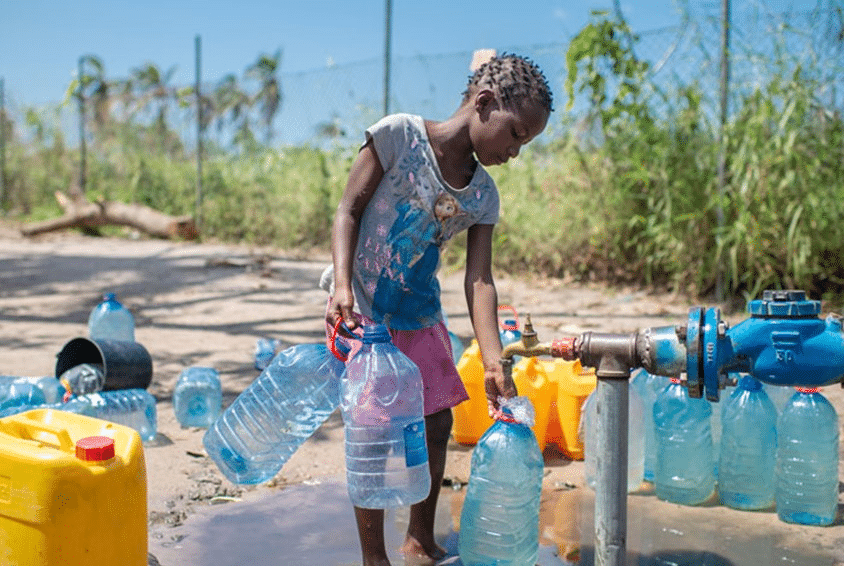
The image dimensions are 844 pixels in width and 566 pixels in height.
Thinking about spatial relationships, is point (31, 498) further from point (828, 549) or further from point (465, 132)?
point (828, 549)

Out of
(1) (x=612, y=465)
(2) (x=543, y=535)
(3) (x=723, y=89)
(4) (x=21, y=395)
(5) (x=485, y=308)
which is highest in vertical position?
(3) (x=723, y=89)

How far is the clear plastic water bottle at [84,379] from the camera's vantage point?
377cm

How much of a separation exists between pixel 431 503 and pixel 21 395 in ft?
Result: 6.44

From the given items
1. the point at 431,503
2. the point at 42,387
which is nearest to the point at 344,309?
the point at 431,503

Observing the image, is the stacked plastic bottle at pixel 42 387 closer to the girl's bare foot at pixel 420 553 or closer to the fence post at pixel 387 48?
the girl's bare foot at pixel 420 553

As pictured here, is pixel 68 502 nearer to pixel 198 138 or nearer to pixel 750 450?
pixel 750 450

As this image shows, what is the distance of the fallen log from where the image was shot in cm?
1224

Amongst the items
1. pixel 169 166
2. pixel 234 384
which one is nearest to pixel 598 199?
pixel 234 384

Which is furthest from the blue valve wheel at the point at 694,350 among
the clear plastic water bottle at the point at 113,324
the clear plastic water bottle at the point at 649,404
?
the clear plastic water bottle at the point at 113,324

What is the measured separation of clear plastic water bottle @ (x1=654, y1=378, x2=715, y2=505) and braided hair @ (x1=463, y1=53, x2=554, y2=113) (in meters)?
1.39

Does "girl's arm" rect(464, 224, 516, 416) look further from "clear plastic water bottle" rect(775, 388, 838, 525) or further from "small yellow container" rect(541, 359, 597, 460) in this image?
"clear plastic water bottle" rect(775, 388, 838, 525)

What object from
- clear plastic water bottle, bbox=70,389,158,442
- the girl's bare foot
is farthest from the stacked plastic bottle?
the girl's bare foot

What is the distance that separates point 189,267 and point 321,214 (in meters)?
2.11

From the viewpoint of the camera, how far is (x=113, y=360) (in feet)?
12.4
